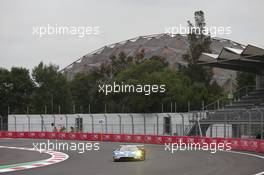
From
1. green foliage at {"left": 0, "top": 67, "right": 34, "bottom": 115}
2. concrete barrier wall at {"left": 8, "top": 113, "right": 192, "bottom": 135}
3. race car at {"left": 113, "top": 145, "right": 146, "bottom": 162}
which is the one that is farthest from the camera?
green foliage at {"left": 0, "top": 67, "right": 34, "bottom": 115}

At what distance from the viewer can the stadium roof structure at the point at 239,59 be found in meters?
42.3

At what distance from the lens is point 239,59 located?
45344mm

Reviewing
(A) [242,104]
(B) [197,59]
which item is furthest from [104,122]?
(B) [197,59]

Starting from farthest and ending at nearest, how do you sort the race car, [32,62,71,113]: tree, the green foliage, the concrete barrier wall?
the green foliage, [32,62,71,113]: tree, the concrete barrier wall, the race car

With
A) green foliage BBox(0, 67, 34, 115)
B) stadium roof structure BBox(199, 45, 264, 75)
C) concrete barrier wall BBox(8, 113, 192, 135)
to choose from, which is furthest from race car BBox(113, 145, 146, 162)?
green foliage BBox(0, 67, 34, 115)

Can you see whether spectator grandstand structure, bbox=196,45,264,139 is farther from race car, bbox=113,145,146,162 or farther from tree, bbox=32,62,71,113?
tree, bbox=32,62,71,113

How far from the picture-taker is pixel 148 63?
83.2 meters

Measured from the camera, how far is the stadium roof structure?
4232 cm

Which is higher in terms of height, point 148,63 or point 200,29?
point 200,29

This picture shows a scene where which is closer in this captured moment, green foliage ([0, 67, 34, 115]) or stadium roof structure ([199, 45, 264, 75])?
stadium roof structure ([199, 45, 264, 75])

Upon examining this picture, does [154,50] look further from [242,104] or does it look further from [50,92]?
[242,104]

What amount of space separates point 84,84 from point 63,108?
9.93 metres

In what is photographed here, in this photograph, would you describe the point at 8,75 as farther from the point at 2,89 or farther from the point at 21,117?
the point at 21,117

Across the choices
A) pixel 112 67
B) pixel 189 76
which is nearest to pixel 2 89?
pixel 112 67
